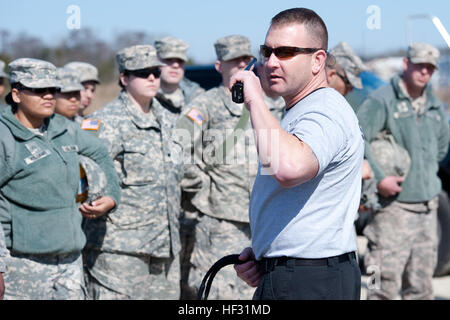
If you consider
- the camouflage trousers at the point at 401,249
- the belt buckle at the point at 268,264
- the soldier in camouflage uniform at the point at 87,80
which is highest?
the soldier in camouflage uniform at the point at 87,80

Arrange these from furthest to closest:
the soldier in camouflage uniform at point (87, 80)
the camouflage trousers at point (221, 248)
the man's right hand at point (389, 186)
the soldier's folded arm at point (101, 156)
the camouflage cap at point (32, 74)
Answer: the soldier in camouflage uniform at point (87, 80), the man's right hand at point (389, 186), the camouflage trousers at point (221, 248), the soldier's folded arm at point (101, 156), the camouflage cap at point (32, 74)

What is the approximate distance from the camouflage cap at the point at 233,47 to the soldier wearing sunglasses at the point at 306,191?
344 centimetres

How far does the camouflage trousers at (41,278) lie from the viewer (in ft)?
14.4

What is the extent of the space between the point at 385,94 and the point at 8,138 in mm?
3354

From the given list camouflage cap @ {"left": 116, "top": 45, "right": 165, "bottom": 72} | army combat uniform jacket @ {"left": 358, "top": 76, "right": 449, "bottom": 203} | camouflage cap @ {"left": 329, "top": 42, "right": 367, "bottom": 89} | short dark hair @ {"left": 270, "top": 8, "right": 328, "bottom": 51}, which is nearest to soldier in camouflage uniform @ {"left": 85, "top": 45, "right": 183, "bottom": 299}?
camouflage cap @ {"left": 116, "top": 45, "right": 165, "bottom": 72}

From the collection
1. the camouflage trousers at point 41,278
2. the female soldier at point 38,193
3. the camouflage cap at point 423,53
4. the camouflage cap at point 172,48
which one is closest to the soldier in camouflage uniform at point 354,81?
the camouflage cap at point 423,53

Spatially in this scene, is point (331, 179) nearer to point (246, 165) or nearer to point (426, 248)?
point (246, 165)

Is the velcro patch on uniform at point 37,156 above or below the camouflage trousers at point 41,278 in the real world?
above

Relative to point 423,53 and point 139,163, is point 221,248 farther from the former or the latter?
point 423,53

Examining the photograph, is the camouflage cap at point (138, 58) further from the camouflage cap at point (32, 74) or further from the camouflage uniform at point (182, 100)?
the camouflage cap at point (32, 74)

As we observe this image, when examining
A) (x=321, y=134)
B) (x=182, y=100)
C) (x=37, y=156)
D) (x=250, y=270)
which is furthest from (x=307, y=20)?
(x=182, y=100)

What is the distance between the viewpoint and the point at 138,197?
5.45 meters

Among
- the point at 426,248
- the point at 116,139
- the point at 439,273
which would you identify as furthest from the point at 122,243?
the point at 439,273

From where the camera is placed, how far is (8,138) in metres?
4.35
